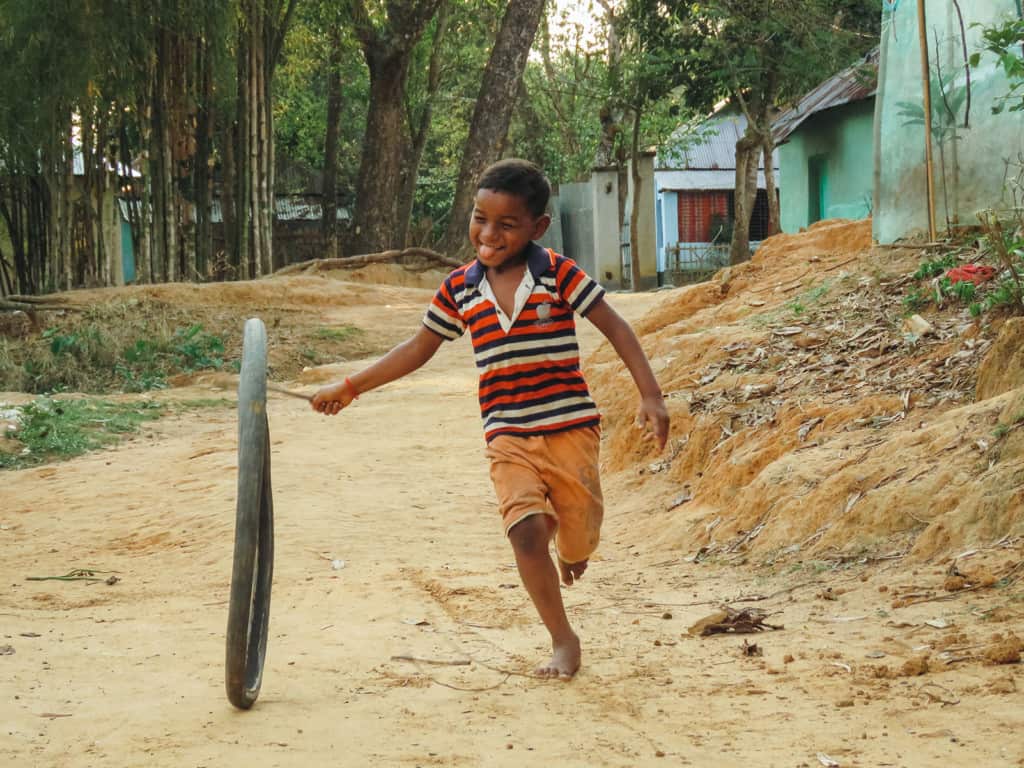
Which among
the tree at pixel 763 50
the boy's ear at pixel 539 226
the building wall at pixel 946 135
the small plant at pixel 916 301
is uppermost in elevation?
the tree at pixel 763 50

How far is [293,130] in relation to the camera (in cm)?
3083

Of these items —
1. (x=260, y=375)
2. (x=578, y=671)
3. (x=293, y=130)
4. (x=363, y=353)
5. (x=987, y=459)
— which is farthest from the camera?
(x=293, y=130)

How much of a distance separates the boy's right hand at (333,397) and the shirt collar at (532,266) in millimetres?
507

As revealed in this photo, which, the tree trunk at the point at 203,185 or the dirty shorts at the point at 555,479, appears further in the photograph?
the tree trunk at the point at 203,185

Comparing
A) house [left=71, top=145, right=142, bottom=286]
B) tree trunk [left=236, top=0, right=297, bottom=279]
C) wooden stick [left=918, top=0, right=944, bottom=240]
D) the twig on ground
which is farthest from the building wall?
house [left=71, top=145, right=142, bottom=286]

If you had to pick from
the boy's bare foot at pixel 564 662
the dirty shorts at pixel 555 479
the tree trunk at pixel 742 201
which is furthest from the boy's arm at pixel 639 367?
the tree trunk at pixel 742 201

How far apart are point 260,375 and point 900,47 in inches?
243

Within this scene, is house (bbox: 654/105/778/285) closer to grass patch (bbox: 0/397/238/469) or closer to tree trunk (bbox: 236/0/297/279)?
tree trunk (bbox: 236/0/297/279)

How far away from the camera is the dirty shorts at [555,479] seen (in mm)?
3588

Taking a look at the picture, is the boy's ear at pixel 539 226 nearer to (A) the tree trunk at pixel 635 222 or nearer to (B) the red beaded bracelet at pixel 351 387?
(B) the red beaded bracelet at pixel 351 387

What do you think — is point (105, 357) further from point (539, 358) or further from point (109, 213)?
point (539, 358)

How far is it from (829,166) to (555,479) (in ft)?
60.8

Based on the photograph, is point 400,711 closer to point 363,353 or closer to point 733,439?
point 733,439

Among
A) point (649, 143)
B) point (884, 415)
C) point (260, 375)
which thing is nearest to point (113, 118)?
point (884, 415)
